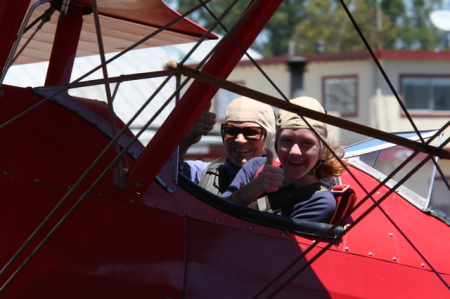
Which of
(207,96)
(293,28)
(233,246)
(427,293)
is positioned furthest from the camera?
(293,28)

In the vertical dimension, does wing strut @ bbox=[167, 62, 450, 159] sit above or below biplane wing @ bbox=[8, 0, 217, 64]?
below

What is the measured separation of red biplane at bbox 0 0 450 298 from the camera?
10.2ft

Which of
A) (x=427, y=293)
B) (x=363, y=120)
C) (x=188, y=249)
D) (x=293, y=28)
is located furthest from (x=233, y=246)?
(x=293, y=28)

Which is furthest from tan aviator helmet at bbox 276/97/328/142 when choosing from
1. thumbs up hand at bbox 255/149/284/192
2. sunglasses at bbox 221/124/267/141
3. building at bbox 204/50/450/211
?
building at bbox 204/50/450/211

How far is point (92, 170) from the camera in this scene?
323cm

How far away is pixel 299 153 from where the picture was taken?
12.5 ft

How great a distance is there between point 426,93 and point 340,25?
78.7 feet

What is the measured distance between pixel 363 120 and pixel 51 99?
21.3 m

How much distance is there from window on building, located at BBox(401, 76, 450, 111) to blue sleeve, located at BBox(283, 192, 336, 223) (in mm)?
20425

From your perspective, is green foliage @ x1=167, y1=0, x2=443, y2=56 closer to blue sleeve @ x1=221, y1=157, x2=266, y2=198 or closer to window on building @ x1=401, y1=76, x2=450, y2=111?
window on building @ x1=401, y1=76, x2=450, y2=111

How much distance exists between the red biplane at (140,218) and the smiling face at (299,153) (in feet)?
1.10

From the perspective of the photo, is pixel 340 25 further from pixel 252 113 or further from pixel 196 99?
pixel 196 99

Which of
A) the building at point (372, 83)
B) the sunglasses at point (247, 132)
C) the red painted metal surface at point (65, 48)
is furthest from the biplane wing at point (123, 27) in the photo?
the building at point (372, 83)

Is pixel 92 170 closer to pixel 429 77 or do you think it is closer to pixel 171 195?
pixel 171 195
